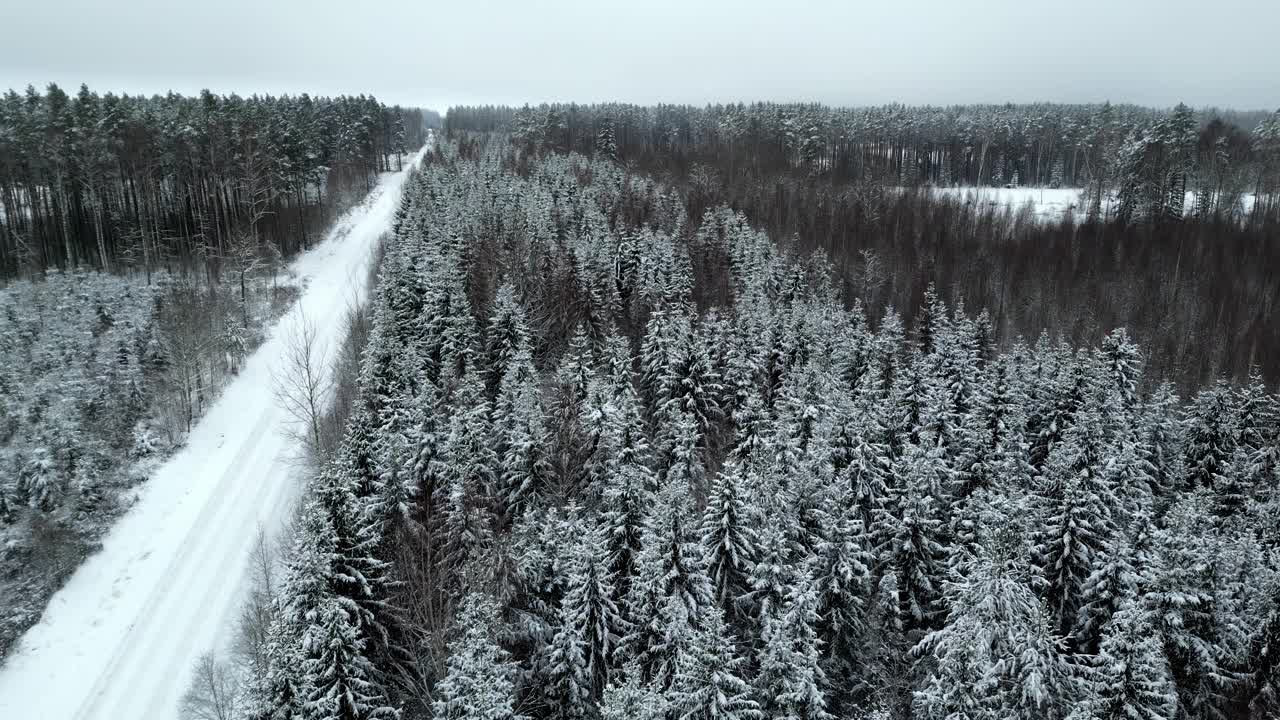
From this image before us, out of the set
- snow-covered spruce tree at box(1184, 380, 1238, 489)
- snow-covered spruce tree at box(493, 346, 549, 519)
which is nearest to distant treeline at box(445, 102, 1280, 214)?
snow-covered spruce tree at box(1184, 380, 1238, 489)

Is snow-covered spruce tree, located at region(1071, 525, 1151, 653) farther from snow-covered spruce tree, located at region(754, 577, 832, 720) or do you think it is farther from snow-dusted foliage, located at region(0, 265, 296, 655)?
snow-dusted foliage, located at region(0, 265, 296, 655)

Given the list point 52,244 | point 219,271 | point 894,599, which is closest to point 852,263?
point 894,599

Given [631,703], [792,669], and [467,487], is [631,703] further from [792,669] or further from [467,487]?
[467,487]

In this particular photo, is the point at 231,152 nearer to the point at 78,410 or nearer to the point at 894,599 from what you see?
the point at 78,410

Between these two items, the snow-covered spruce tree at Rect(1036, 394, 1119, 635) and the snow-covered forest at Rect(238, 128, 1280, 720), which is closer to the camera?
the snow-covered forest at Rect(238, 128, 1280, 720)

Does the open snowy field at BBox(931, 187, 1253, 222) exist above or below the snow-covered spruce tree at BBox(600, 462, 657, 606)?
above
